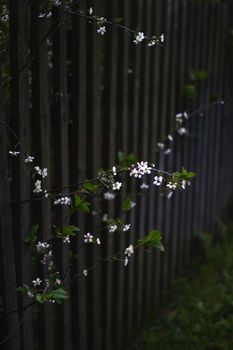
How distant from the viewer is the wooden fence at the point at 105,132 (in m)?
2.44

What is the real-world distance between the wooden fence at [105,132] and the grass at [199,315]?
0.12 metres

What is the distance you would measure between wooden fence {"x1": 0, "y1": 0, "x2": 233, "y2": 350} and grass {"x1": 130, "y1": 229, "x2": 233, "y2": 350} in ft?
0.40

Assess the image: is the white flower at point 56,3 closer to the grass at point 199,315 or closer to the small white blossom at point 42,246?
the small white blossom at point 42,246

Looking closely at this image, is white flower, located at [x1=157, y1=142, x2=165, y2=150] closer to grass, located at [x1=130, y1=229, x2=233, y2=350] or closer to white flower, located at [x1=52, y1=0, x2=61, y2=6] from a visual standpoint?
grass, located at [x1=130, y1=229, x2=233, y2=350]

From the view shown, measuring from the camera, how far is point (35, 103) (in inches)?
99.3

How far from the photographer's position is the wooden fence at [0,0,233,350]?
8.00 feet

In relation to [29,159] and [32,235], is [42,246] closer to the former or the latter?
[32,235]

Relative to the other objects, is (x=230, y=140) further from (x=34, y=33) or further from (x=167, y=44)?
(x=34, y=33)

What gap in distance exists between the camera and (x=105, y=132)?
3154mm

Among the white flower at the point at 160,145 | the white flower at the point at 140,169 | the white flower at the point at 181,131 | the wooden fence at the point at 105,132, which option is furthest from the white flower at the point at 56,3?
the white flower at the point at 181,131

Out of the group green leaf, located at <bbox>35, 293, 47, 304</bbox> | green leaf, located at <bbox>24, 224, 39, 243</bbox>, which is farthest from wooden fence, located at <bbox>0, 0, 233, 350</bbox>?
green leaf, located at <bbox>35, 293, 47, 304</bbox>

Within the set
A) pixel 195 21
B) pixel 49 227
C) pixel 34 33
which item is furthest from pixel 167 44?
pixel 49 227

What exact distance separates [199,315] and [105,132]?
1.55 meters

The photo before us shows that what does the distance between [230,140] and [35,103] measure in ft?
10.0
